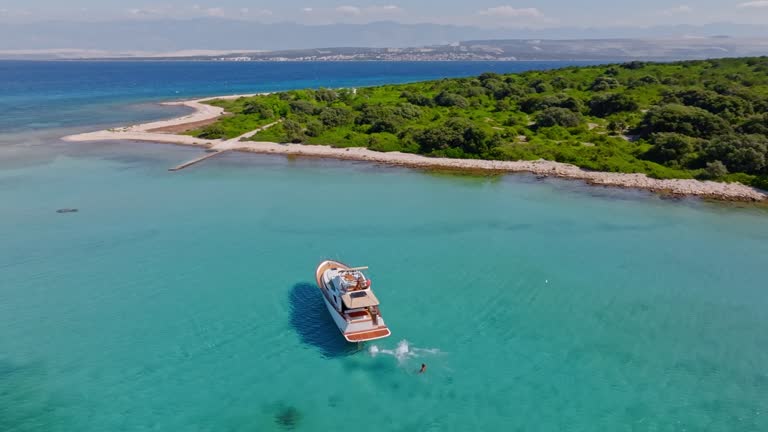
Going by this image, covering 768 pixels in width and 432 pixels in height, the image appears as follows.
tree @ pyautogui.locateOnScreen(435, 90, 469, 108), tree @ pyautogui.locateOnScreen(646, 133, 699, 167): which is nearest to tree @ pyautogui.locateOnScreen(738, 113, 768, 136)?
tree @ pyautogui.locateOnScreen(646, 133, 699, 167)

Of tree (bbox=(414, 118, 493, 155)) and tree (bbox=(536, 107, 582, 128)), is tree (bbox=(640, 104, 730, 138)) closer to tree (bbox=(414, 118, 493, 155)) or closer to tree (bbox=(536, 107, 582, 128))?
tree (bbox=(536, 107, 582, 128))

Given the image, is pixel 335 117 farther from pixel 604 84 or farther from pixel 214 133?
pixel 604 84

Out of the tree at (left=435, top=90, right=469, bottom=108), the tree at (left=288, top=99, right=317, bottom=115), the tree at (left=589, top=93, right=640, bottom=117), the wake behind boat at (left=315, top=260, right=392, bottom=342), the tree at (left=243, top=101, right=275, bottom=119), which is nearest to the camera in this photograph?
the wake behind boat at (left=315, top=260, right=392, bottom=342)

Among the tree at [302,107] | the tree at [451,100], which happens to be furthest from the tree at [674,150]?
the tree at [302,107]

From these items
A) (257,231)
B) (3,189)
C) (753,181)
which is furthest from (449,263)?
(3,189)

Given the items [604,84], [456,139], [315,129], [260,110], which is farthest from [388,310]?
[604,84]
